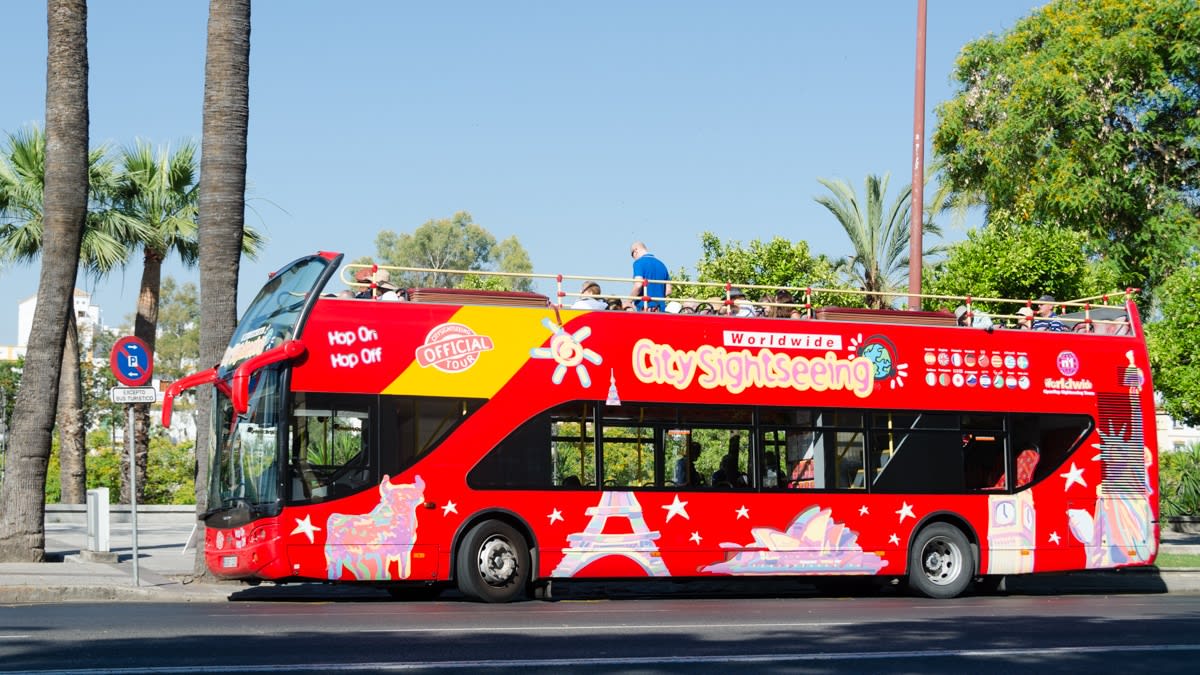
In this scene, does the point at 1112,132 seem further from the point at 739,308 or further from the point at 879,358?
the point at 739,308

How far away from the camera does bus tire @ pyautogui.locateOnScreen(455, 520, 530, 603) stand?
16078 mm

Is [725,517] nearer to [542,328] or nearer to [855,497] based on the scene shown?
[855,497]

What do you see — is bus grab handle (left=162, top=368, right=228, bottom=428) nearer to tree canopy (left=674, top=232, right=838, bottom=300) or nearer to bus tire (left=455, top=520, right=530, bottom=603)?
bus tire (left=455, top=520, right=530, bottom=603)

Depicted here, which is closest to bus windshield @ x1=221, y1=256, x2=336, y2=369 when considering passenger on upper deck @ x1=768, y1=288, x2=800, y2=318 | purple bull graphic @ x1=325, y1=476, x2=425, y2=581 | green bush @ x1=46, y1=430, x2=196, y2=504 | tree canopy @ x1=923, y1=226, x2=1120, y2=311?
purple bull graphic @ x1=325, y1=476, x2=425, y2=581

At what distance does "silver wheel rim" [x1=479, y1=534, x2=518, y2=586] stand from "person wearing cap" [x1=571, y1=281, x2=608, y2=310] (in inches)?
116

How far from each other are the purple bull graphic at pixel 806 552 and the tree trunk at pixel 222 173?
668 centimetres

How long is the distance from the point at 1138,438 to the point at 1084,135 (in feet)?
54.9

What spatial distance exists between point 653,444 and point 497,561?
236cm

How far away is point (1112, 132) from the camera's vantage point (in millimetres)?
35531

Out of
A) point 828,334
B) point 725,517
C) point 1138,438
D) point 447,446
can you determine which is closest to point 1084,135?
point 1138,438

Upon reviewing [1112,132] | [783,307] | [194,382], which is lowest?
[194,382]

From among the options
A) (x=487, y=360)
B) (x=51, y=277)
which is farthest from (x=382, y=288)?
(x=51, y=277)

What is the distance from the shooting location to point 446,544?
16.0 metres

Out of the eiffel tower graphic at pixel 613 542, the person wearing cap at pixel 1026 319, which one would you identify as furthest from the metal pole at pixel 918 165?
the eiffel tower graphic at pixel 613 542
